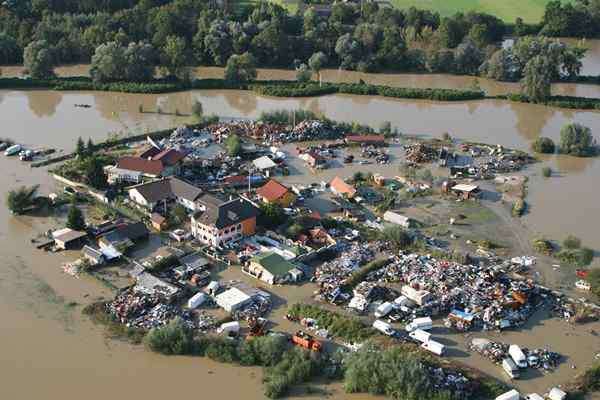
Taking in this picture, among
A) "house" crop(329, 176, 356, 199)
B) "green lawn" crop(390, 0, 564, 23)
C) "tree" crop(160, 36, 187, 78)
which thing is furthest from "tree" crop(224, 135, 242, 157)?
"green lawn" crop(390, 0, 564, 23)

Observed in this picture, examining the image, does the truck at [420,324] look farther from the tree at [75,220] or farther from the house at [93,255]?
the tree at [75,220]

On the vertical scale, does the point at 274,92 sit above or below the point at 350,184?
above

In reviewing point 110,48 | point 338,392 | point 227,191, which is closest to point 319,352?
point 338,392

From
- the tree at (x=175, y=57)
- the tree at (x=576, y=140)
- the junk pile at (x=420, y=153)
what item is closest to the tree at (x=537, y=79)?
the tree at (x=576, y=140)

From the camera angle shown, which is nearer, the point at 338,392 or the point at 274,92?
the point at 338,392

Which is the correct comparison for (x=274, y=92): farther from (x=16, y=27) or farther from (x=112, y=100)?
(x=16, y=27)

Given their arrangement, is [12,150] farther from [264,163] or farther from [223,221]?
[223,221]

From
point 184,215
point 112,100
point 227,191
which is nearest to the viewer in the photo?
point 184,215
